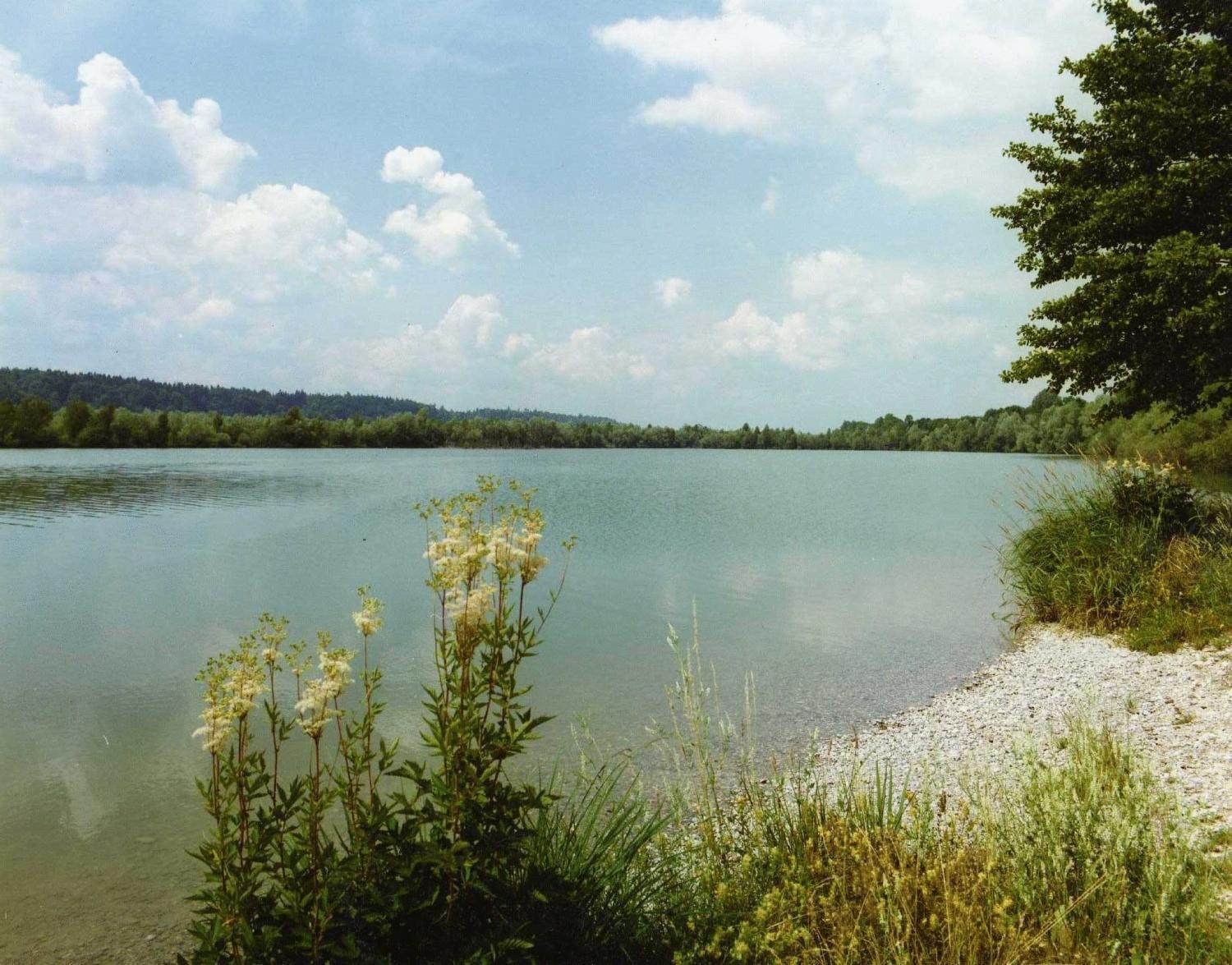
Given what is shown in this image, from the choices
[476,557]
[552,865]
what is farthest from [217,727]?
[552,865]

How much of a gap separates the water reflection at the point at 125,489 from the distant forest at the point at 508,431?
49.2 metres

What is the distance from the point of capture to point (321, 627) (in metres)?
14.6

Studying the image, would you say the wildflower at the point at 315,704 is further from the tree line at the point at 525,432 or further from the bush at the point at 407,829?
the tree line at the point at 525,432

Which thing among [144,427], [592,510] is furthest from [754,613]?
[144,427]

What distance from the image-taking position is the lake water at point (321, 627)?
6879 mm

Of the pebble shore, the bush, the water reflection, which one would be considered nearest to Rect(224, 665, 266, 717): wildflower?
the bush

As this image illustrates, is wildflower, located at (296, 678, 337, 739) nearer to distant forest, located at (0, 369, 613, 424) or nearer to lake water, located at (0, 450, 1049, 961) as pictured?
lake water, located at (0, 450, 1049, 961)

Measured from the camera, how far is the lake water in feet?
22.6

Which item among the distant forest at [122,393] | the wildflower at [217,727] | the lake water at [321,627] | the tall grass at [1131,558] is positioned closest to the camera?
the wildflower at [217,727]

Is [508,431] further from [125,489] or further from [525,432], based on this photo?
[125,489]

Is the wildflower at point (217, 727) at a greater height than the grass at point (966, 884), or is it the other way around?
the wildflower at point (217, 727)

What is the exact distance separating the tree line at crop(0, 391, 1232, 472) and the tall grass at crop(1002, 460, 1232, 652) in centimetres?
3707

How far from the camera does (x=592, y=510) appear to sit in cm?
3547

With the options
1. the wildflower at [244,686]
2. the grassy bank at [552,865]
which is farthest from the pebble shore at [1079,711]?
the wildflower at [244,686]
